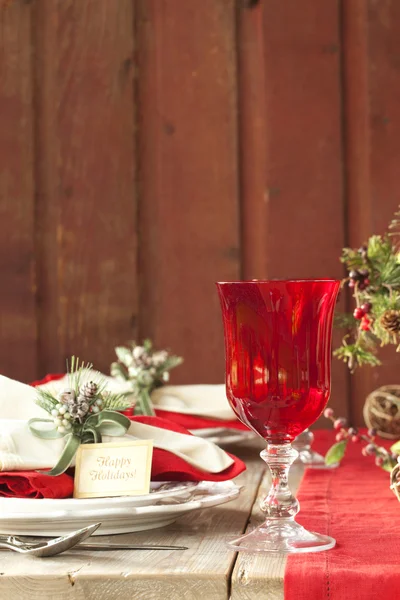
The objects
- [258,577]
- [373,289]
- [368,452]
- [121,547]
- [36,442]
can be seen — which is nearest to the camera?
[258,577]

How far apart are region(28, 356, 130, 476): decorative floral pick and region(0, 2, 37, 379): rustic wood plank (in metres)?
1.28

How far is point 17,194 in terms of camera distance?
7.68 ft

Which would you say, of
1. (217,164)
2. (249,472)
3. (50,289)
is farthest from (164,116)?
(249,472)

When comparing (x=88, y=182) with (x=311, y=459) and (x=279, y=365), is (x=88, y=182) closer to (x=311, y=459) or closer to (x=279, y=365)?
(x=311, y=459)

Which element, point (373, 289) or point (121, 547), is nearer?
point (121, 547)

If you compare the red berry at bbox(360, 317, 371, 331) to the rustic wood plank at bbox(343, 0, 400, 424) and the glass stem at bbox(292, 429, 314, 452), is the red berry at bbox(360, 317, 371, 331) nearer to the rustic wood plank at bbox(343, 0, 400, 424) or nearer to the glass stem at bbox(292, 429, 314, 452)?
the glass stem at bbox(292, 429, 314, 452)

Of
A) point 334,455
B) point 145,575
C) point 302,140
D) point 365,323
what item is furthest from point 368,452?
point 302,140

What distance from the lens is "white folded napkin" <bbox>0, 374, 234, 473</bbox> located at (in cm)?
100

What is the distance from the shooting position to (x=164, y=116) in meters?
2.32

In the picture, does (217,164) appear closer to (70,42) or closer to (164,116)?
(164,116)

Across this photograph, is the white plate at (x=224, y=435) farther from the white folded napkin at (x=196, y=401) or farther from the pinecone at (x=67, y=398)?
the pinecone at (x=67, y=398)

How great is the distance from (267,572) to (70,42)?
5.92 feet

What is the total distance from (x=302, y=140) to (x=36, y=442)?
143 centimetres

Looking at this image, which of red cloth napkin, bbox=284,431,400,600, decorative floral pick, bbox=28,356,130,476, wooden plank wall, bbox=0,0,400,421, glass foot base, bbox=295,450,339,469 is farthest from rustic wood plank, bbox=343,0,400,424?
decorative floral pick, bbox=28,356,130,476
